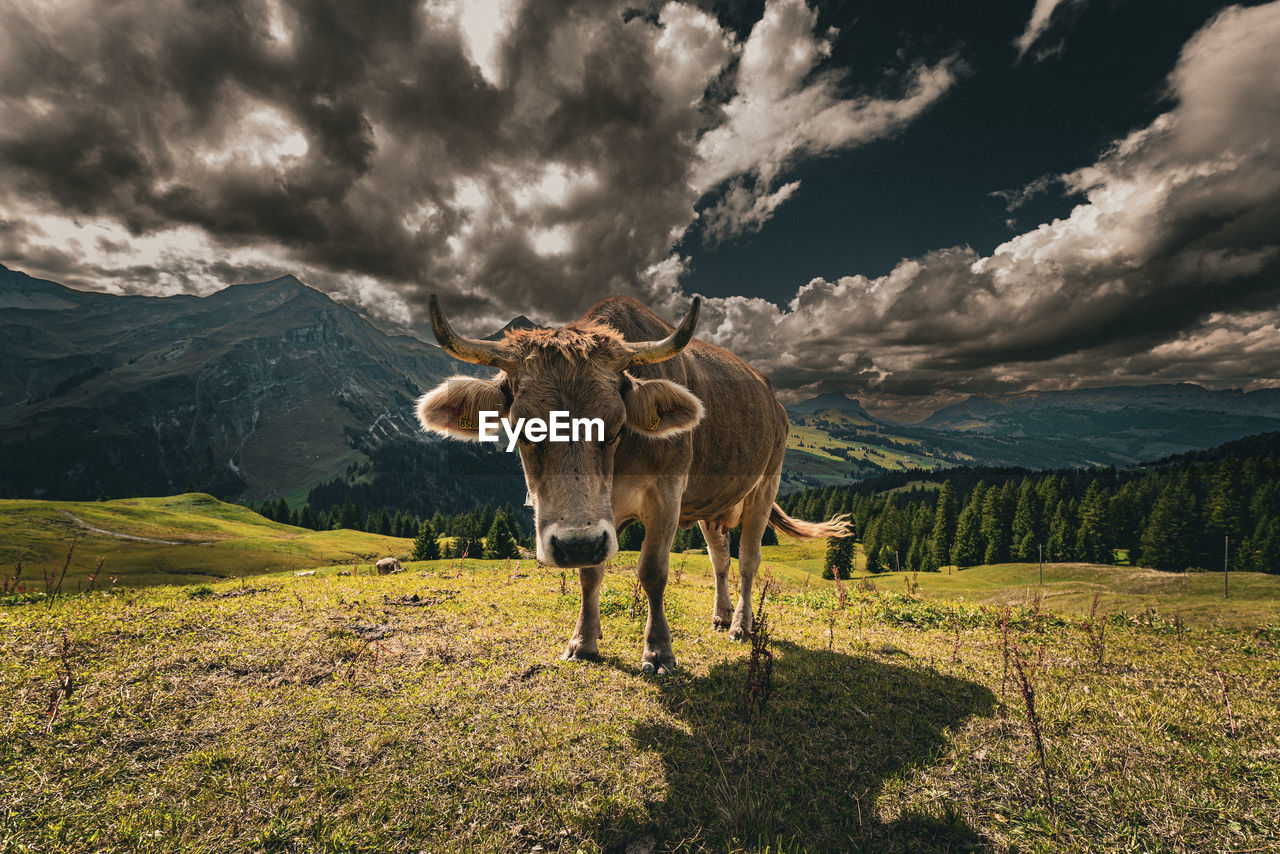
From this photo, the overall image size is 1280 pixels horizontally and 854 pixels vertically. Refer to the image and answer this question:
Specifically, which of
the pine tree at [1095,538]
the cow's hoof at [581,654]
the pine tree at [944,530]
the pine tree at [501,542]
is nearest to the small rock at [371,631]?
the cow's hoof at [581,654]

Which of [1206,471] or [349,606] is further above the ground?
[1206,471]

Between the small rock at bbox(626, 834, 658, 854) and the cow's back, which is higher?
the cow's back

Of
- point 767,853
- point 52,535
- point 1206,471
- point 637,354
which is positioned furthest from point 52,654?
point 1206,471

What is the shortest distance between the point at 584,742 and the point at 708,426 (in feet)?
14.6

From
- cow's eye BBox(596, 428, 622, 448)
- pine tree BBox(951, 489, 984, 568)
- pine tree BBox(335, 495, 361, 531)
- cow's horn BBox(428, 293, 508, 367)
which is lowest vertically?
pine tree BBox(335, 495, 361, 531)

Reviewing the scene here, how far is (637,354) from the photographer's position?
555cm

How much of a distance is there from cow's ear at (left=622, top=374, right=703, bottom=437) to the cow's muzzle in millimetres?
1591

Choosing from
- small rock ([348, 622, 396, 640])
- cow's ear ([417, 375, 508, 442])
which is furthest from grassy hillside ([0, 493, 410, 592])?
cow's ear ([417, 375, 508, 442])

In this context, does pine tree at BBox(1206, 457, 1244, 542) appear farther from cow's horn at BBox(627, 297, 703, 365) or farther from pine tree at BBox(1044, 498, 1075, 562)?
cow's horn at BBox(627, 297, 703, 365)

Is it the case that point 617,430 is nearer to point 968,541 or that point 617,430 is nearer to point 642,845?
point 642,845

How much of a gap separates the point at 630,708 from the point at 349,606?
19.0 feet

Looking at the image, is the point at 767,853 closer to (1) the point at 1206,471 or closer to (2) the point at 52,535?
(2) the point at 52,535

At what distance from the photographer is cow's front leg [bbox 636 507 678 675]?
627 centimetres

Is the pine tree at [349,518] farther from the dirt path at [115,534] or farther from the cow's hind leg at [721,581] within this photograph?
the cow's hind leg at [721,581]
